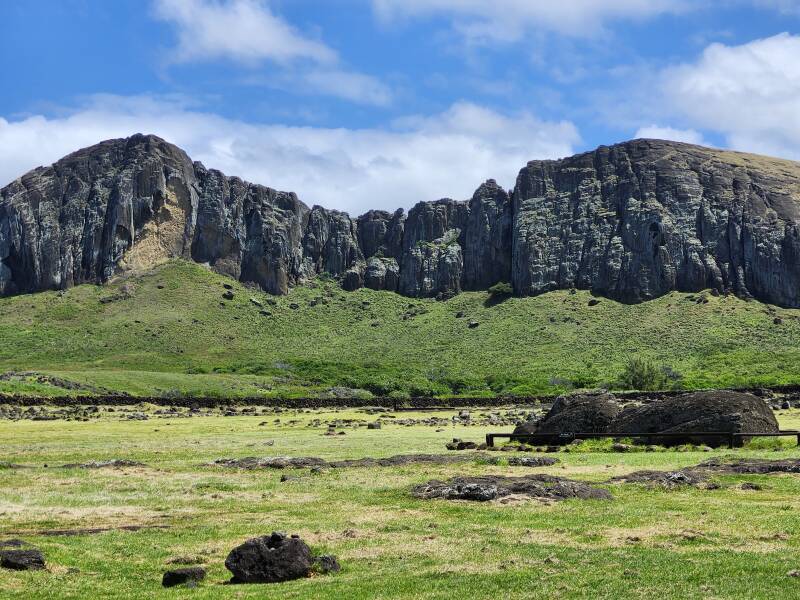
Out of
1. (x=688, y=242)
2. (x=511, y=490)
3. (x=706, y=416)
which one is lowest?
(x=511, y=490)

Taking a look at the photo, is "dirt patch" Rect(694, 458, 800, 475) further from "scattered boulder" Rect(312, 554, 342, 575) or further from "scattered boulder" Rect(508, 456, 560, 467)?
"scattered boulder" Rect(312, 554, 342, 575)

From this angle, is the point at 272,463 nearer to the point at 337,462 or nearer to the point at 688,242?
the point at 337,462

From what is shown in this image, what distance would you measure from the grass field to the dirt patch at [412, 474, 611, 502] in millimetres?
687

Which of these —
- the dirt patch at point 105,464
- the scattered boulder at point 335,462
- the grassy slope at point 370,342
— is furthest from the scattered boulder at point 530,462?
the grassy slope at point 370,342

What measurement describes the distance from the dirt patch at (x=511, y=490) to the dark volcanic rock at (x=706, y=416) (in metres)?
16.7

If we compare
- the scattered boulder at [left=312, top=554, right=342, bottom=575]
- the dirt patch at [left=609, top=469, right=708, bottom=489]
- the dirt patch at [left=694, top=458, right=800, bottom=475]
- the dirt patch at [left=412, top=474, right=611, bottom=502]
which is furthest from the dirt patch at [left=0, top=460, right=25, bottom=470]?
the dirt patch at [left=694, top=458, right=800, bottom=475]

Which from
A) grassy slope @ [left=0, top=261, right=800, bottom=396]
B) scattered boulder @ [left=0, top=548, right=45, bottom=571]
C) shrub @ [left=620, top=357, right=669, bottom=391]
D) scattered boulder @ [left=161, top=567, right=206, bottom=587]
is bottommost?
scattered boulder @ [left=161, top=567, right=206, bottom=587]

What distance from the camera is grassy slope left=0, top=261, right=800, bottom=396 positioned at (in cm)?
12738

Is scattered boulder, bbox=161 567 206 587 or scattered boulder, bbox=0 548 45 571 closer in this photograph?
scattered boulder, bbox=161 567 206 587

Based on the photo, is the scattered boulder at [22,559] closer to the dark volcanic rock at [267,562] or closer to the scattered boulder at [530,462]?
the dark volcanic rock at [267,562]

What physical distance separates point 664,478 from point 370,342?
148 meters

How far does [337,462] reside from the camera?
114 feet

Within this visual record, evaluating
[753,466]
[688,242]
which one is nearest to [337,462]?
[753,466]

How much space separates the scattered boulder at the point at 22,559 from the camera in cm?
1588
